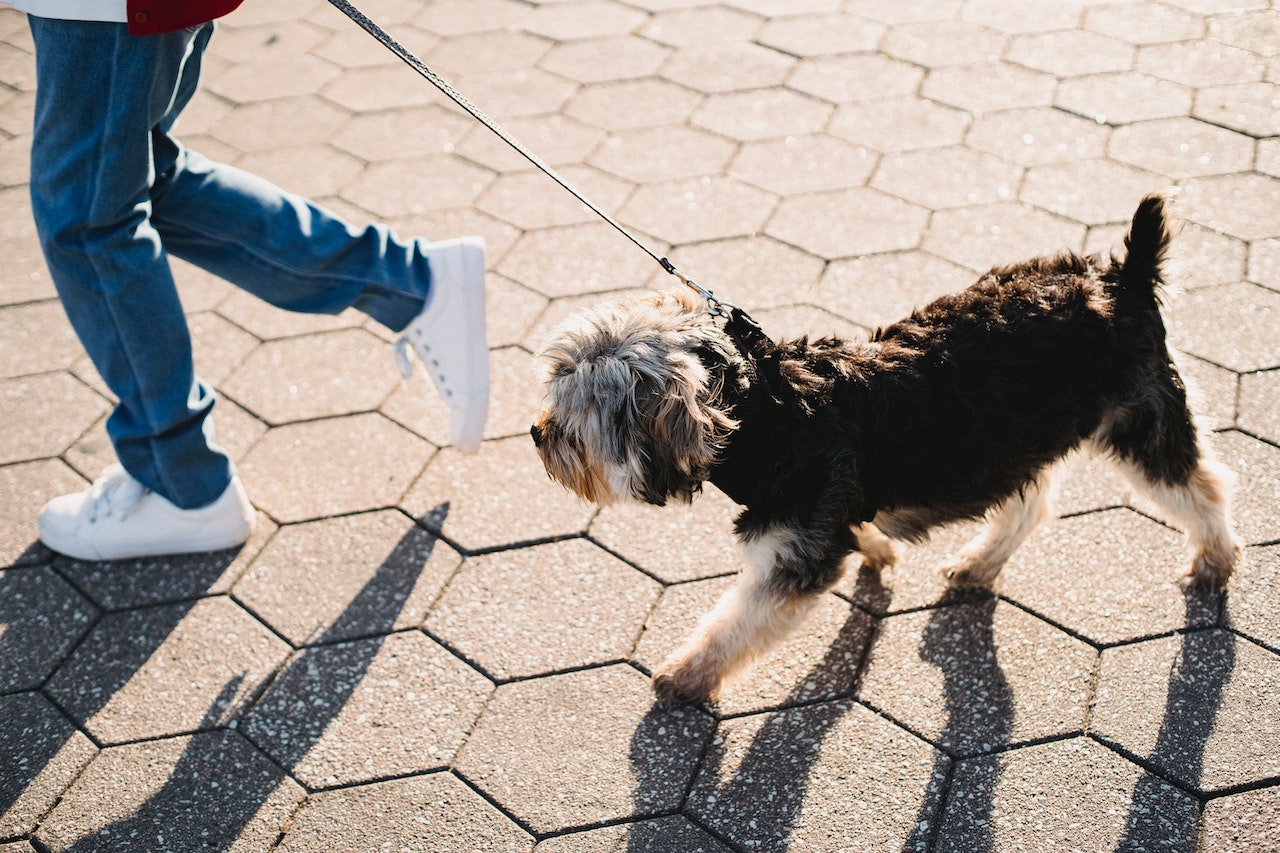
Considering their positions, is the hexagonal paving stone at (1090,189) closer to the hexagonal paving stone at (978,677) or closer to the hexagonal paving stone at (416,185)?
the hexagonal paving stone at (978,677)

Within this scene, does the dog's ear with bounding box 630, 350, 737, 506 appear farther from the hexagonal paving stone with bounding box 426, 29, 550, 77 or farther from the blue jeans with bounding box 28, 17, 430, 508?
the hexagonal paving stone with bounding box 426, 29, 550, 77

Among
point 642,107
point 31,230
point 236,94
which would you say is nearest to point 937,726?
point 642,107

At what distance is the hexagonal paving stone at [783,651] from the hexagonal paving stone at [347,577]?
2.49 feet

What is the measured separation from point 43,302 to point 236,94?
1.93m

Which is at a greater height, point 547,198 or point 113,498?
point 547,198

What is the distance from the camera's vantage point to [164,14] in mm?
2713

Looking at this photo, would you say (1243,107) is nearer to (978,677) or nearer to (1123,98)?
(1123,98)

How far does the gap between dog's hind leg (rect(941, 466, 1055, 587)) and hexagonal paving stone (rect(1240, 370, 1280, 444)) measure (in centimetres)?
95

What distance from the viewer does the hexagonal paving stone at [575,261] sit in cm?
456

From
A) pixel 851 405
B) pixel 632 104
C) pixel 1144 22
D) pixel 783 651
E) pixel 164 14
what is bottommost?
pixel 783 651

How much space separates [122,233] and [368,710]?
1568mm

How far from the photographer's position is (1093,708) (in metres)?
2.94

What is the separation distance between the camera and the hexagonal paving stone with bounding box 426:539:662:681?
323 cm

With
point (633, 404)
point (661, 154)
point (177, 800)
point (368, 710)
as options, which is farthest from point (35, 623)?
point (661, 154)
